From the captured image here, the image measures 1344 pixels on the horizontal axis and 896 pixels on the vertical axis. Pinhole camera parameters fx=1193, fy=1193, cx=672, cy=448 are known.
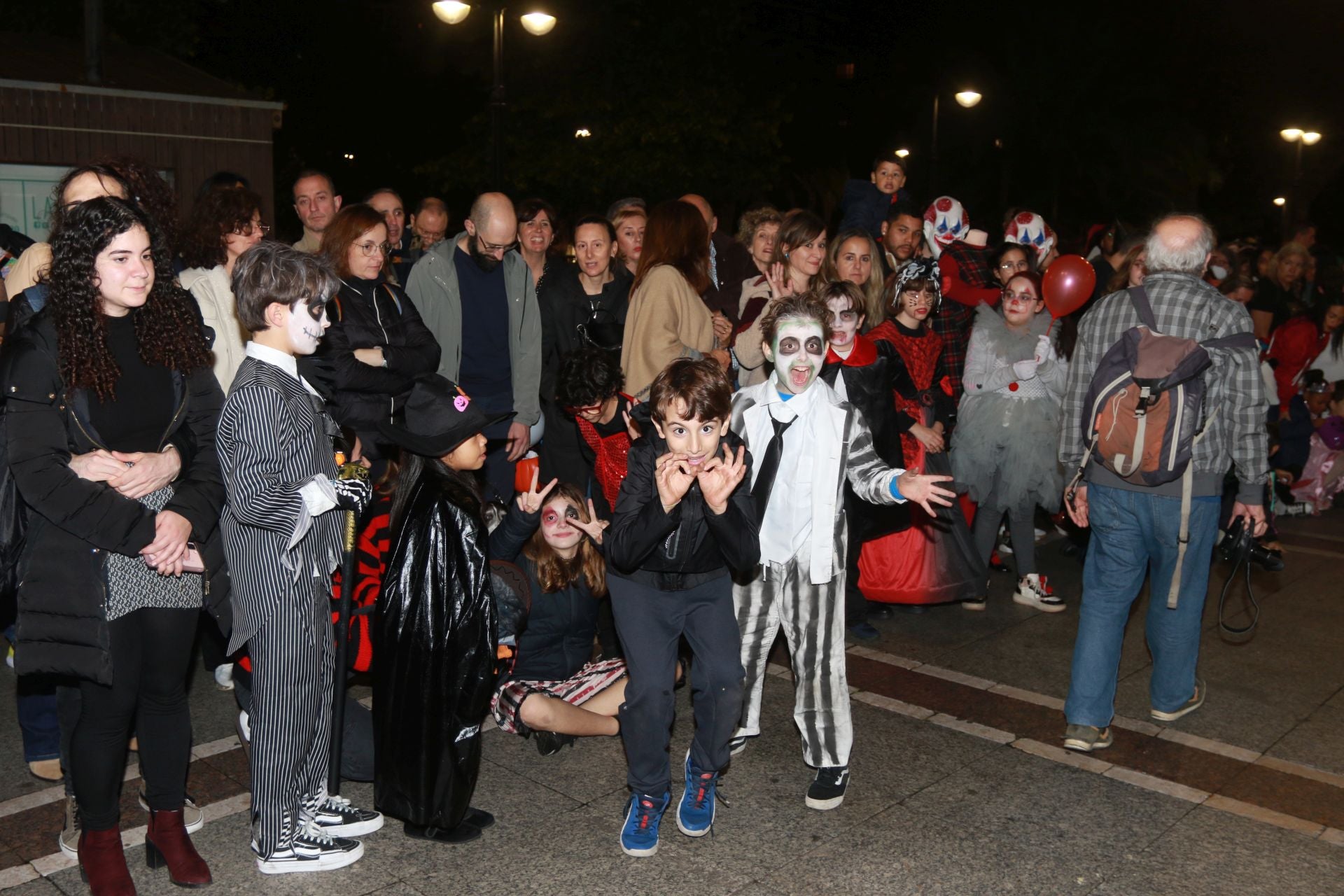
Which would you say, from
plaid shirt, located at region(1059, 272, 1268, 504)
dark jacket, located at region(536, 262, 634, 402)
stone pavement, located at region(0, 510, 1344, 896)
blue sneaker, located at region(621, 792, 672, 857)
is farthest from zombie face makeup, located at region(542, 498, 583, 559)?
plaid shirt, located at region(1059, 272, 1268, 504)

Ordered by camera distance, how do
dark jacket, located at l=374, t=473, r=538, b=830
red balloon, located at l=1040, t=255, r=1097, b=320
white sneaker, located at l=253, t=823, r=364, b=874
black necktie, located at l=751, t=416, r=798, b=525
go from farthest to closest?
red balloon, located at l=1040, t=255, r=1097, b=320 < black necktie, located at l=751, t=416, r=798, b=525 < dark jacket, located at l=374, t=473, r=538, b=830 < white sneaker, located at l=253, t=823, r=364, b=874

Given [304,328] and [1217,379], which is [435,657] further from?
[1217,379]

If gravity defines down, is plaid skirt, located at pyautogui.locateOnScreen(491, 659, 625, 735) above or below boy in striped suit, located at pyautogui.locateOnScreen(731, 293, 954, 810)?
below

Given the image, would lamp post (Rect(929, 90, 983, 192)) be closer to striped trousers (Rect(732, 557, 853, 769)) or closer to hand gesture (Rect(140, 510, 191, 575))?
striped trousers (Rect(732, 557, 853, 769))

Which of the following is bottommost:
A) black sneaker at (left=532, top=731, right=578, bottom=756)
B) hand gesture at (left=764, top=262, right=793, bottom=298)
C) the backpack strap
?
black sneaker at (left=532, top=731, right=578, bottom=756)

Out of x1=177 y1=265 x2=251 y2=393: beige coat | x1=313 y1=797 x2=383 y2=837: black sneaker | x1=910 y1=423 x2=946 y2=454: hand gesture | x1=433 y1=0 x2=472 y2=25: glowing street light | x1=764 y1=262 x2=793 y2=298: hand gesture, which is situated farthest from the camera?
x1=433 y1=0 x2=472 y2=25: glowing street light

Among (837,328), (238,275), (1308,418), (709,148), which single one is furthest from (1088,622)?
(709,148)

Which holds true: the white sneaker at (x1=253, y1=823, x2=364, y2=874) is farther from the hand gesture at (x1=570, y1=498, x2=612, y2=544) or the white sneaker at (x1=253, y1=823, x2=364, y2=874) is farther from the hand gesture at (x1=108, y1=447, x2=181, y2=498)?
the hand gesture at (x1=570, y1=498, x2=612, y2=544)

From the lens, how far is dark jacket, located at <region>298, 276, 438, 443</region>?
17.1 feet

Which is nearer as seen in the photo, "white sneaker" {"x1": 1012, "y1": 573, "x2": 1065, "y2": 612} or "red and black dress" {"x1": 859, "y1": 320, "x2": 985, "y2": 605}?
"red and black dress" {"x1": 859, "y1": 320, "x2": 985, "y2": 605}

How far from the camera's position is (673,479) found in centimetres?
370

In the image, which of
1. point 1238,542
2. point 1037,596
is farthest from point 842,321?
point 1037,596

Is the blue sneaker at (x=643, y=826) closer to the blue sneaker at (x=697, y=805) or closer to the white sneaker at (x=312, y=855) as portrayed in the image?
the blue sneaker at (x=697, y=805)

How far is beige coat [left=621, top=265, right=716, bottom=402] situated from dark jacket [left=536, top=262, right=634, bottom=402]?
1.82ft
